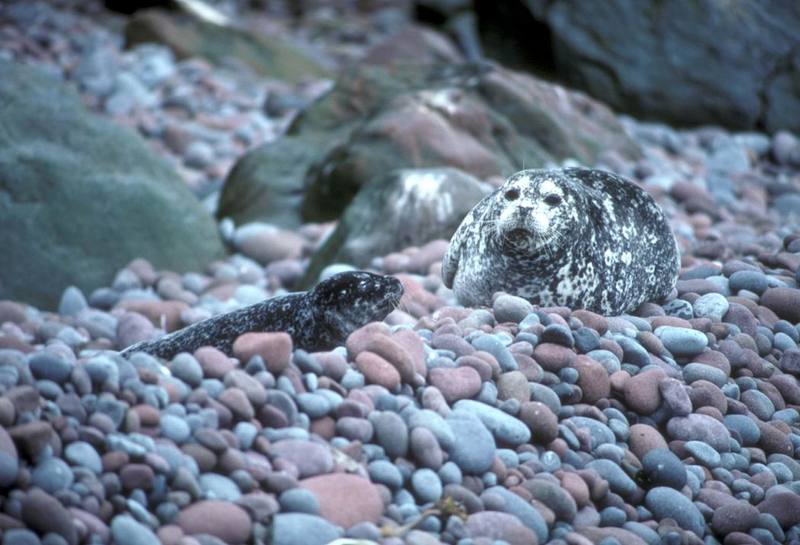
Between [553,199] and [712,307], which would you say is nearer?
[553,199]

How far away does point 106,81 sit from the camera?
11203mm

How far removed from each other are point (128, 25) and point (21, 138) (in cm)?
552

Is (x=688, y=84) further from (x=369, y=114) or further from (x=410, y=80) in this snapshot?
(x=369, y=114)

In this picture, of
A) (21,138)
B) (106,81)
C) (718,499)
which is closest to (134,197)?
(21,138)

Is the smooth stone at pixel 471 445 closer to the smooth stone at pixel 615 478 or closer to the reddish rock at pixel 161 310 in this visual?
the smooth stone at pixel 615 478

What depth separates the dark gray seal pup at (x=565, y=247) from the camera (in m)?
4.47

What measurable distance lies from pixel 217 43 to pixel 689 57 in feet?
18.4

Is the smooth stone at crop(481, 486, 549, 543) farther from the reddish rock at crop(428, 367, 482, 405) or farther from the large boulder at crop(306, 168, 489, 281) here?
the large boulder at crop(306, 168, 489, 281)

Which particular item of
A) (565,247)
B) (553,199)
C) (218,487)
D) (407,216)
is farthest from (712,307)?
(218,487)

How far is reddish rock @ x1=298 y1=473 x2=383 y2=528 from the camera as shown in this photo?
9.78ft

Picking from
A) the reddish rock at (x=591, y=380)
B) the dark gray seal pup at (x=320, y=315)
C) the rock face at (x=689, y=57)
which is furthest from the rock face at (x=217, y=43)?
the reddish rock at (x=591, y=380)

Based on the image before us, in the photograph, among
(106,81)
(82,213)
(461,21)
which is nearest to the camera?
(82,213)

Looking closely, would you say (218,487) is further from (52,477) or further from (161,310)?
(161,310)

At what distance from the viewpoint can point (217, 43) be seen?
1240cm
